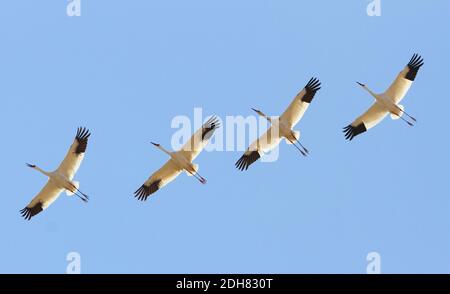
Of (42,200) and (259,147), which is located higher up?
(259,147)

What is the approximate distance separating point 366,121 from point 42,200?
11832mm

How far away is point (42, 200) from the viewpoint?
1358 inches

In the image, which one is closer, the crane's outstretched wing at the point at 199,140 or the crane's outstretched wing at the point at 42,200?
the crane's outstretched wing at the point at 199,140

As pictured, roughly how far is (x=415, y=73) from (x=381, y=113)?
6.12ft

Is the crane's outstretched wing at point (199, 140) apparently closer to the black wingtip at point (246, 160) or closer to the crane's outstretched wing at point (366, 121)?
the black wingtip at point (246, 160)

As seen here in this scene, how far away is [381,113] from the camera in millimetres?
33844

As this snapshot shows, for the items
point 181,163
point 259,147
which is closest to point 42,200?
point 181,163

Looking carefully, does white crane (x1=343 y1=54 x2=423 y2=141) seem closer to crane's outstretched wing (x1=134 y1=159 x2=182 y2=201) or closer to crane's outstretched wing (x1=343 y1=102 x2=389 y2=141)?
crane's outstretched wing (x1=343 y1=102 x2=389 y2=141)

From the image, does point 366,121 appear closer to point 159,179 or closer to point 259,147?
point 259,147

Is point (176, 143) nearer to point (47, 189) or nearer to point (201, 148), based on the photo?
point (201, 148)

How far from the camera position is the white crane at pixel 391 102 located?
3303 cm

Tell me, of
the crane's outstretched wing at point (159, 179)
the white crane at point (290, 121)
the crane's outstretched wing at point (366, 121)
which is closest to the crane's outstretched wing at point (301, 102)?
the white crane at point (290, 121)
